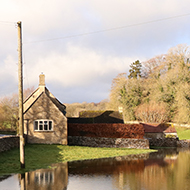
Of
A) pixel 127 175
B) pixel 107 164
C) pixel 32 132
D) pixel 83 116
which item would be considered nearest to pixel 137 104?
pixel 83 116

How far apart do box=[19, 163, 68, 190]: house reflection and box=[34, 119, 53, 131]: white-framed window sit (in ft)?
51.5

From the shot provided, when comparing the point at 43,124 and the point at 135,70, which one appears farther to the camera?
the point at 135,70

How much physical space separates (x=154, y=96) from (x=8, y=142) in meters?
48.2

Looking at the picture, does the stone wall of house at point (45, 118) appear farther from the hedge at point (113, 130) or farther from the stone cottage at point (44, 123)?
the hedge at point (113, 130)

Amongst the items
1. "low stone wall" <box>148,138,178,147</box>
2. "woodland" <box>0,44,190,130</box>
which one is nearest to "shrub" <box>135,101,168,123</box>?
"woodland" <box>0,44,190,130</box>

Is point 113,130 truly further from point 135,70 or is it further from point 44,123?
point 135,70

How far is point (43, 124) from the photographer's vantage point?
115 ft

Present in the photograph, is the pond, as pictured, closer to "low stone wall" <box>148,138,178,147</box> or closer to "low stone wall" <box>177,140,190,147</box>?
"low stone wall" <box>148,138,178,147</box>

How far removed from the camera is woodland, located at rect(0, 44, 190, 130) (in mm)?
60281

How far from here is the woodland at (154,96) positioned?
198 ft

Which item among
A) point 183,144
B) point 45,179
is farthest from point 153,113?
point 45,179

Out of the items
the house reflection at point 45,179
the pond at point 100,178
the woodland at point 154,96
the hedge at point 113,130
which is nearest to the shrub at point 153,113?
the woodland at point 154,96

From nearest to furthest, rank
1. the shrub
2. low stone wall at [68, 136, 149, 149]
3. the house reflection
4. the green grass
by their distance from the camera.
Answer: the house reflection, low stone wall at [68, 136, 149, 149], the green grass, the shrub

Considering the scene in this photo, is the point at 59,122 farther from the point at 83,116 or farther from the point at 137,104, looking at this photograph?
the point at 137,104
